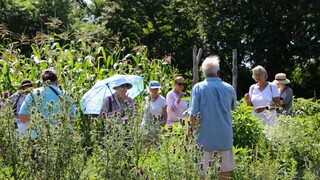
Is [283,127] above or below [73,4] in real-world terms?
below

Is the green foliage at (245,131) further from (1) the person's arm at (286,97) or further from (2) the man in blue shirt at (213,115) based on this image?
(1) the person's arm at (286,97)

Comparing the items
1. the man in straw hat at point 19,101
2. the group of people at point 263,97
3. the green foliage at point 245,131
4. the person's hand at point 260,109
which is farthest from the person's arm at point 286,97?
the man in straw hat at point 19,101

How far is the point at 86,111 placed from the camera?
951 cm

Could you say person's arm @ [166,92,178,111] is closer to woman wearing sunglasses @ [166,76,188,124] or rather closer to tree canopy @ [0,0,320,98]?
woman wearing sunglasses @ [166,76,188,124]

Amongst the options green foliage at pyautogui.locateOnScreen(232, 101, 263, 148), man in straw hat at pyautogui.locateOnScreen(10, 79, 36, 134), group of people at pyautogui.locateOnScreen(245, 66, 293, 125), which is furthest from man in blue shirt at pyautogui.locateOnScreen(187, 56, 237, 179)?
group of people at pyautogui.locateOnScreen(245, 66, 293, 125)

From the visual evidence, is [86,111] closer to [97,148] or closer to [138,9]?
[97,148]

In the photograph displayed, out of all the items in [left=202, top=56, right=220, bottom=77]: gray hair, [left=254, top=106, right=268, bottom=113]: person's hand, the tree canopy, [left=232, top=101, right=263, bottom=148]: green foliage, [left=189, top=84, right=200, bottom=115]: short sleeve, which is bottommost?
[left=232, top=101, right=263, bottom=148]: green foliage

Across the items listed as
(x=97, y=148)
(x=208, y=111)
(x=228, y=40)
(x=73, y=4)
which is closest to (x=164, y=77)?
(x=208, y=111)

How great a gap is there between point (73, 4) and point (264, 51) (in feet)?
42.1

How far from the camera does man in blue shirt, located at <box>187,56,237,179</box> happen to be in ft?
21.5

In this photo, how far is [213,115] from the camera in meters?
6.59

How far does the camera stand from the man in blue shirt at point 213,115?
21.5 feet

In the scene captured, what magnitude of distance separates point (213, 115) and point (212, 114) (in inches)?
0.5

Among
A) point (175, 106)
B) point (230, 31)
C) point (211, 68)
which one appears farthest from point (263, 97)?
point (230, 31)
